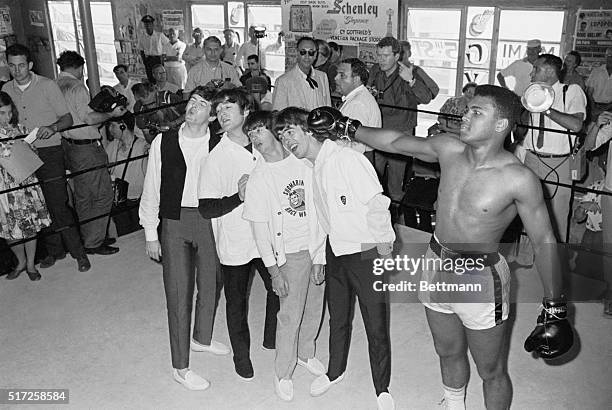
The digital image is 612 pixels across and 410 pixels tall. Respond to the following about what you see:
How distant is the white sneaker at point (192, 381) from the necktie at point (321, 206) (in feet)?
3.61

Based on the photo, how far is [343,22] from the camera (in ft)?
29.7

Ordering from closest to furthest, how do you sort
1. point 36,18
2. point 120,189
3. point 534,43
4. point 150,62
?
point 120,189
point 534,43
point 150,62
point 36,18

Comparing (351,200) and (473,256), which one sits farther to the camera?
(351,200)

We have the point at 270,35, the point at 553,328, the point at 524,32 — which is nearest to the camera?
the point at 553,328

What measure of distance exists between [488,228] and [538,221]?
0.73ft

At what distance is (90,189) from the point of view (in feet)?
16.7

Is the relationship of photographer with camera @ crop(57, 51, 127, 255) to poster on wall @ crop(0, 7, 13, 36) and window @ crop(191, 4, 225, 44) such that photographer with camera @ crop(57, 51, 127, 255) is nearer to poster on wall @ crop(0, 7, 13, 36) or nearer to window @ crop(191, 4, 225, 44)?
window @ crop(191, 4, 225, 44)

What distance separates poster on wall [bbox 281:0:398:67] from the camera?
8680mm

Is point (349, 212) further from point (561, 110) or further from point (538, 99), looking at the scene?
point (561, 110)

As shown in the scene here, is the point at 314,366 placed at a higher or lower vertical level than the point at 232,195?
lower

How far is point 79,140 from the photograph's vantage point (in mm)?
4988

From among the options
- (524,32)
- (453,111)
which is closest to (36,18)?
(524,32)

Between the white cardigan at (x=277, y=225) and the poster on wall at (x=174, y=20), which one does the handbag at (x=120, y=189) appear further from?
the poster on wall at (x=174, y=20)

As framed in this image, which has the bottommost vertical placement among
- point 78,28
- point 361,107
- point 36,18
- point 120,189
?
point 120,189
